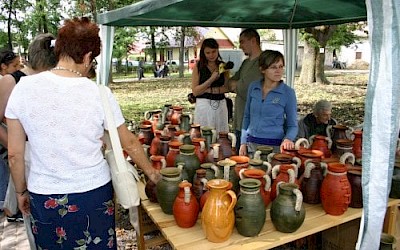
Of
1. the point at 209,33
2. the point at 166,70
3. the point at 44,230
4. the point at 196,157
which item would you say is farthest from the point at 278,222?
the point at 209,33

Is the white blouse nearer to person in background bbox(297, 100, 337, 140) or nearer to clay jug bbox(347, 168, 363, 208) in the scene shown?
clay jug bbox(347, 168, 363, 208)

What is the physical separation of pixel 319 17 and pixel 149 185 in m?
3.22

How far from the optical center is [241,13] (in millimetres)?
3822

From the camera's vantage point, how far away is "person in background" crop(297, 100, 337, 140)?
312 cm

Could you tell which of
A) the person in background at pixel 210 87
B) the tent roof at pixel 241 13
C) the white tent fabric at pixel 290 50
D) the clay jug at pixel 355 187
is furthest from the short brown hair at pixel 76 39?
the white tent fabric at pixel 290 50

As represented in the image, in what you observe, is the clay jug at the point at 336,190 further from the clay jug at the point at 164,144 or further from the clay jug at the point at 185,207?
the clay jug at the point at 164,144

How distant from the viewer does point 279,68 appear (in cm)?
231

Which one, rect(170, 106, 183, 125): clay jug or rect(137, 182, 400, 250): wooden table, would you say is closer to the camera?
rect(137, 182, 400, 250): wooden table

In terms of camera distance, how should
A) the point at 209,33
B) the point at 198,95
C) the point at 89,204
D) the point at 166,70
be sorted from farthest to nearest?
the point at 209,33 < the point at 166,70 < the point at 198,95 < the point at 89,204

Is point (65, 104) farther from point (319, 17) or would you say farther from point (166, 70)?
point (166, 70)

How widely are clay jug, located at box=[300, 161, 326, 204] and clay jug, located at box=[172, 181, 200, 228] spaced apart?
23.2 inches

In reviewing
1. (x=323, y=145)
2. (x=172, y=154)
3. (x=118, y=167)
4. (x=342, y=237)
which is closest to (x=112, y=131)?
(x=118, y=167)

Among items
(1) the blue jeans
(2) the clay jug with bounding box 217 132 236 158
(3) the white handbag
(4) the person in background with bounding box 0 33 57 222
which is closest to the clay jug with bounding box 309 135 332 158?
(2) the clay jug with bounding box 217 132 236 158

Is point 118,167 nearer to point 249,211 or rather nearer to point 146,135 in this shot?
point 249,211
